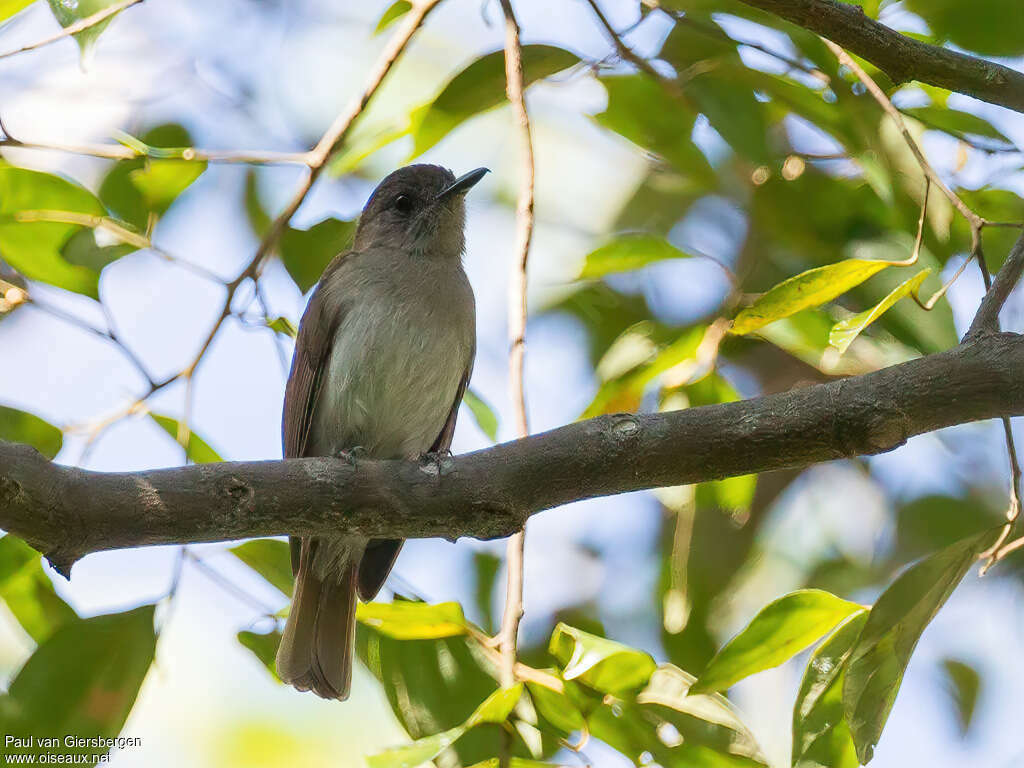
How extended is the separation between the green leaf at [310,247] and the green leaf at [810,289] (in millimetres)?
1681

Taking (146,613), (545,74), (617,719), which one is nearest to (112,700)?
(146,613)

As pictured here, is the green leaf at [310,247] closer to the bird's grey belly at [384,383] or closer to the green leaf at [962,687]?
the bird's grey belly at [384,383]

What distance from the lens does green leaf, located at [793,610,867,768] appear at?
293 cm

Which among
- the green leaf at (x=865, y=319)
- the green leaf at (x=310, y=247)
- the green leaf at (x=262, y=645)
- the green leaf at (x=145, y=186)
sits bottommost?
the green leaf at (x=262, y=645)

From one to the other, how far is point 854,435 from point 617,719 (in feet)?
3.48

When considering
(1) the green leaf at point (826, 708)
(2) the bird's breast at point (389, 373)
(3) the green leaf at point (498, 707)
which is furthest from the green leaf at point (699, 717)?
(2) the bird's breast at point (389, 373)

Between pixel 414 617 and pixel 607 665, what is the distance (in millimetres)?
580

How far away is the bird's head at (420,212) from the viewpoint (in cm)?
497

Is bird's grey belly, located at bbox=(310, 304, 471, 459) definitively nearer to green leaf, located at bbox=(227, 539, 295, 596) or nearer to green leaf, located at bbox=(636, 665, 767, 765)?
green leaf, located at bbox=(227, 539, 295, 596)

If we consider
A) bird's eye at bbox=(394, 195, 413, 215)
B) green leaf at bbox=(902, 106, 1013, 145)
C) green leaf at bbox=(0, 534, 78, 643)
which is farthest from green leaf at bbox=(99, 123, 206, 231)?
green leaf at bbox=(902, 106, 1013, 145)

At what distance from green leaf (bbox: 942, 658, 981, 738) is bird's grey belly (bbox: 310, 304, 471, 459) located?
8.48 ft

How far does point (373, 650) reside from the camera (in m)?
3.53

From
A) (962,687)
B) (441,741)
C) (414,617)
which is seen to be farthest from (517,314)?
(962,687)

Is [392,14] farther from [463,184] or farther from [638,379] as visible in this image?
[638,379]
